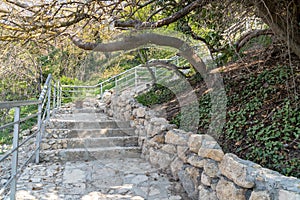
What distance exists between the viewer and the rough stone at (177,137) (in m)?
3.04

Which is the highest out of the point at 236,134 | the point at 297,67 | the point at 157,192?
the point at 297,67

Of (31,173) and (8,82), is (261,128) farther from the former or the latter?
(8,82)

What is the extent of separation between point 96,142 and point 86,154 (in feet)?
1.32

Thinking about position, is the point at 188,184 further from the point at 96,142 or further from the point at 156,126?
the point at 96,142

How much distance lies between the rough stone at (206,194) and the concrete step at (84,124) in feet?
8.98

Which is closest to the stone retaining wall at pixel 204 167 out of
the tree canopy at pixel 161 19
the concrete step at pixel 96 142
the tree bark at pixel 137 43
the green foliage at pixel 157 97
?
the concrete step at pixel 96 142

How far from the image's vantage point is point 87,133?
4488mm

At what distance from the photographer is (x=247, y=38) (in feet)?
13.5

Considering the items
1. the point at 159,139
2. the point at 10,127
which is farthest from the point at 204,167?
the point at 10,127

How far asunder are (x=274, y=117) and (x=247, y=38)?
6.29 feet

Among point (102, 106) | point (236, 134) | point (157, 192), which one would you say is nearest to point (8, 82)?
point (102, 106)

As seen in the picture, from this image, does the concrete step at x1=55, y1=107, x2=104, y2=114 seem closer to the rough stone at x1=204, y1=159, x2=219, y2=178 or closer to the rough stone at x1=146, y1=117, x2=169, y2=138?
the rough stone at x1=146, y1=117, x2=169, y2=138

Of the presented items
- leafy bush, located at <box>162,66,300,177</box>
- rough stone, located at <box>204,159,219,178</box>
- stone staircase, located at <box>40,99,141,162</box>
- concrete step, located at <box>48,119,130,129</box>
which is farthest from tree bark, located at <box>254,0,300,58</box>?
concrete step, located at <box>48,119,130,129</box>

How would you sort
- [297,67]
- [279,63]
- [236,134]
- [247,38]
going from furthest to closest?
[247,38], [279,63], [297,67], [236,134]
